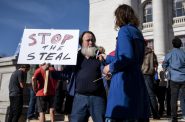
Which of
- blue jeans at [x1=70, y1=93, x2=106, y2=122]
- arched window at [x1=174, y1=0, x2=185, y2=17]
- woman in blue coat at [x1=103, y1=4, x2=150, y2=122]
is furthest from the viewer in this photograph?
arched window at [x1=174, y1=0, x2=185, y2=17]

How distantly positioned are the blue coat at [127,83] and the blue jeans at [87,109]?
781mm

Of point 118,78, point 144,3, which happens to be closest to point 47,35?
point 118,78

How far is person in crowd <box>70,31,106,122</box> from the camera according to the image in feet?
13.5

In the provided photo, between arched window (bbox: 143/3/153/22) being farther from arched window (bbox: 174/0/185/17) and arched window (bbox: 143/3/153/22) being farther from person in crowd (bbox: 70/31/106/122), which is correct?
person in crowd (bbox: 70/31/106/122)

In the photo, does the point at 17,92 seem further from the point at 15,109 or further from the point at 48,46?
the point at 48,46

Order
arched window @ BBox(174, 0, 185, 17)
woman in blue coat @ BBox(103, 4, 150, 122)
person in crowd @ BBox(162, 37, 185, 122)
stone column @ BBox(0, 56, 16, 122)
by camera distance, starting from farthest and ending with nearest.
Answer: arched window @ BBox(174, 0, 185, 17) < stone column @ BBox(0, 56, 16, 122) < person in crowd @ BBox(162, 37, 185, 122) < woman in blue coat @ BBox(103, 4, 150, 122)

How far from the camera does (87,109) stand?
416cm

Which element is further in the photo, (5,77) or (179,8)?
(179,8)

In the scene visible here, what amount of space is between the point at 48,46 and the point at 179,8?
2707cm

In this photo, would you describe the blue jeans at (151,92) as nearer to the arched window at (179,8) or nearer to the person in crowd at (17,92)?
the person in crowd at (17,92)

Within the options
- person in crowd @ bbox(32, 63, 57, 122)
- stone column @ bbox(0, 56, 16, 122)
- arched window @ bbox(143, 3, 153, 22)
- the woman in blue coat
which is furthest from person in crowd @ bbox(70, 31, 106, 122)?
arched window @ bbox(143, 3, 153, 22)

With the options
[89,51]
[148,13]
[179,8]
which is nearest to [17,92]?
[89,51]

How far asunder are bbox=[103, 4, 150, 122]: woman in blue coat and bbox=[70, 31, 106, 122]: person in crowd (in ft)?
→ 2.60

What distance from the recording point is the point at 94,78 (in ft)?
13.9
